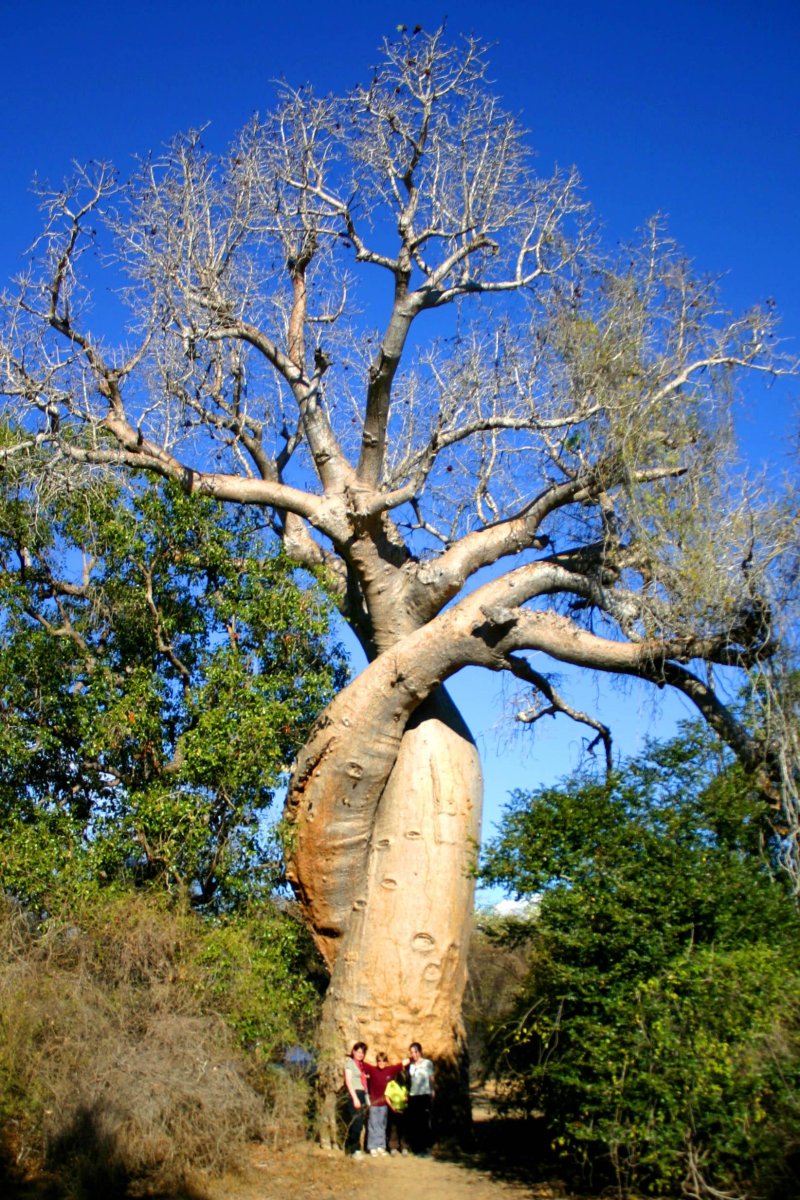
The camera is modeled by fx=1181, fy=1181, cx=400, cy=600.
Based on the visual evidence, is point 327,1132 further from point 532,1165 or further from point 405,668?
point 405,668

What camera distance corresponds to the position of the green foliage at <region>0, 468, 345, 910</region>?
9289 millimetres

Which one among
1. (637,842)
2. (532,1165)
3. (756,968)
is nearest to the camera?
(756,968)

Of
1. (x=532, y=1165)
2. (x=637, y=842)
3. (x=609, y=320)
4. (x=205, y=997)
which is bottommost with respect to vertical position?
(x=532, y=1165)

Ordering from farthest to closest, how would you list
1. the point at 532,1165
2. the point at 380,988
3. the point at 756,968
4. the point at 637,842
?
1. the point at 380,988
2. the point at 532,1165
3. the point at 637,842
4. the point at 756,968

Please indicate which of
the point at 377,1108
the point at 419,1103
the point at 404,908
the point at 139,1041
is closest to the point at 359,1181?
the point at 377,1108

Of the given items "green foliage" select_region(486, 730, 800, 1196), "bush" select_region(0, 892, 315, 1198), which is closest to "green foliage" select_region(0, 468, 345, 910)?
"bush" select_region(0, 892, 315, 1198)

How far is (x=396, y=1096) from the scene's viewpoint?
346 inches

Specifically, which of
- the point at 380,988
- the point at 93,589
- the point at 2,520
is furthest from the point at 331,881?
the point at 2,520

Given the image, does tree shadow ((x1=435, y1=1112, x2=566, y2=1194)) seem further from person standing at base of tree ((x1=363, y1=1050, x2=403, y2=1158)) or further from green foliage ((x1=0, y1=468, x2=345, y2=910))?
green foliage ((x1=0, y1=468, x2=345, y2=910))

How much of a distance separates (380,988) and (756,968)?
11.1 ft

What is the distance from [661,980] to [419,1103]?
8.66 ft

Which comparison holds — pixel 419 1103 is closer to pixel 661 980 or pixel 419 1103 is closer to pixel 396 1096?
pixel 396 1096

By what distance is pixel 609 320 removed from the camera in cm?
1002

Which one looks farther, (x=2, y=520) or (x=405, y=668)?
(x=2, y=520)
